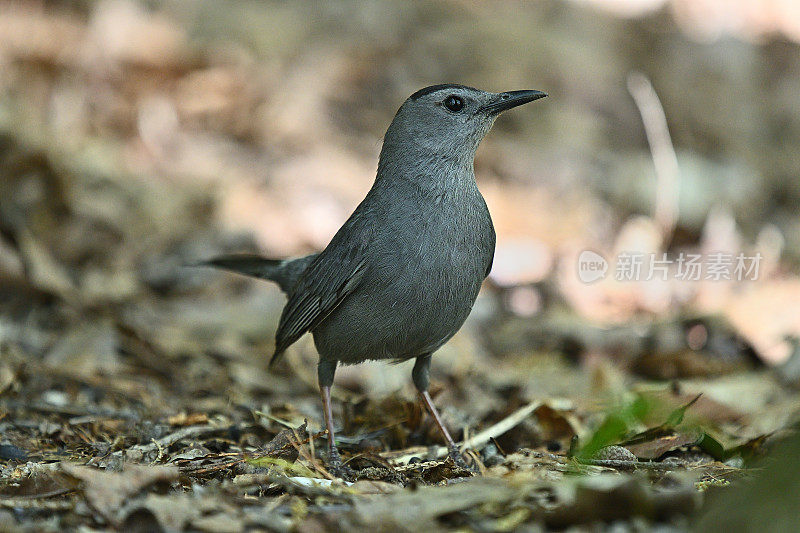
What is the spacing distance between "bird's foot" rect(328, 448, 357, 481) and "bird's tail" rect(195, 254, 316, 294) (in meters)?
1.33

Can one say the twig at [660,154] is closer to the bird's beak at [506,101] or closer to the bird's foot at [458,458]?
the bird's beak at [506,101]

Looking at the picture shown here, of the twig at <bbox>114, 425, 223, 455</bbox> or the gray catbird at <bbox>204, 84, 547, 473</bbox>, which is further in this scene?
the gray catbird at <bbox>204, 84, 547, 473</bbox>

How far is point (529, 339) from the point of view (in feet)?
21.7

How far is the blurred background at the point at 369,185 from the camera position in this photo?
5480 mm

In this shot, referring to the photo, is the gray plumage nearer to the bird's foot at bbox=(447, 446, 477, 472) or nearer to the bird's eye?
the bird's eye

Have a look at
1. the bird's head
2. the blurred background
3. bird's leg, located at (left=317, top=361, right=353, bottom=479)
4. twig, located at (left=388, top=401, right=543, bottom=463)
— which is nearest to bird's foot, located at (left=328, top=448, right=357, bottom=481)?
bird's leg, located at (left=317, top=361, right=353, bottom=479)

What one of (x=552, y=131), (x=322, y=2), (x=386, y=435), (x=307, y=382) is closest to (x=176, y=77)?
(x=322, y=2)

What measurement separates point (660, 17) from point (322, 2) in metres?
4.80

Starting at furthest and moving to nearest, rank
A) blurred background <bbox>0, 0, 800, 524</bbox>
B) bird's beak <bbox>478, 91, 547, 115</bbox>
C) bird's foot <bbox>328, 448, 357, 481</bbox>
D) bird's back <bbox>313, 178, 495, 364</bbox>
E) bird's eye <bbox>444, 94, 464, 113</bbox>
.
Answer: blurred background <bbox>0, 0, 800, 524</bbox>
bird's eye <bbox>444, 94, 464, 113</bbox>
bird's beak <bbox>478, 91, 547, 115</bbox>
bird's back <bbox>313, 178, 495, 364</bbox>
bird's foot <bbox>328, 448, 357, 481</bbox>

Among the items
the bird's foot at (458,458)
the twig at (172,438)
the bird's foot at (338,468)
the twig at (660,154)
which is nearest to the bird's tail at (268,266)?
the twig at (172,438)

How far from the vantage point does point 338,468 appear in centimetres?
369

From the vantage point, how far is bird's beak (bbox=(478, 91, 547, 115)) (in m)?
4.20

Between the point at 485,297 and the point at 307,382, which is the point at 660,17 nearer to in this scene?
the point at 485,297

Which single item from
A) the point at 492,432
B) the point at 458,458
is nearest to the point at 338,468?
the point at 458,458
